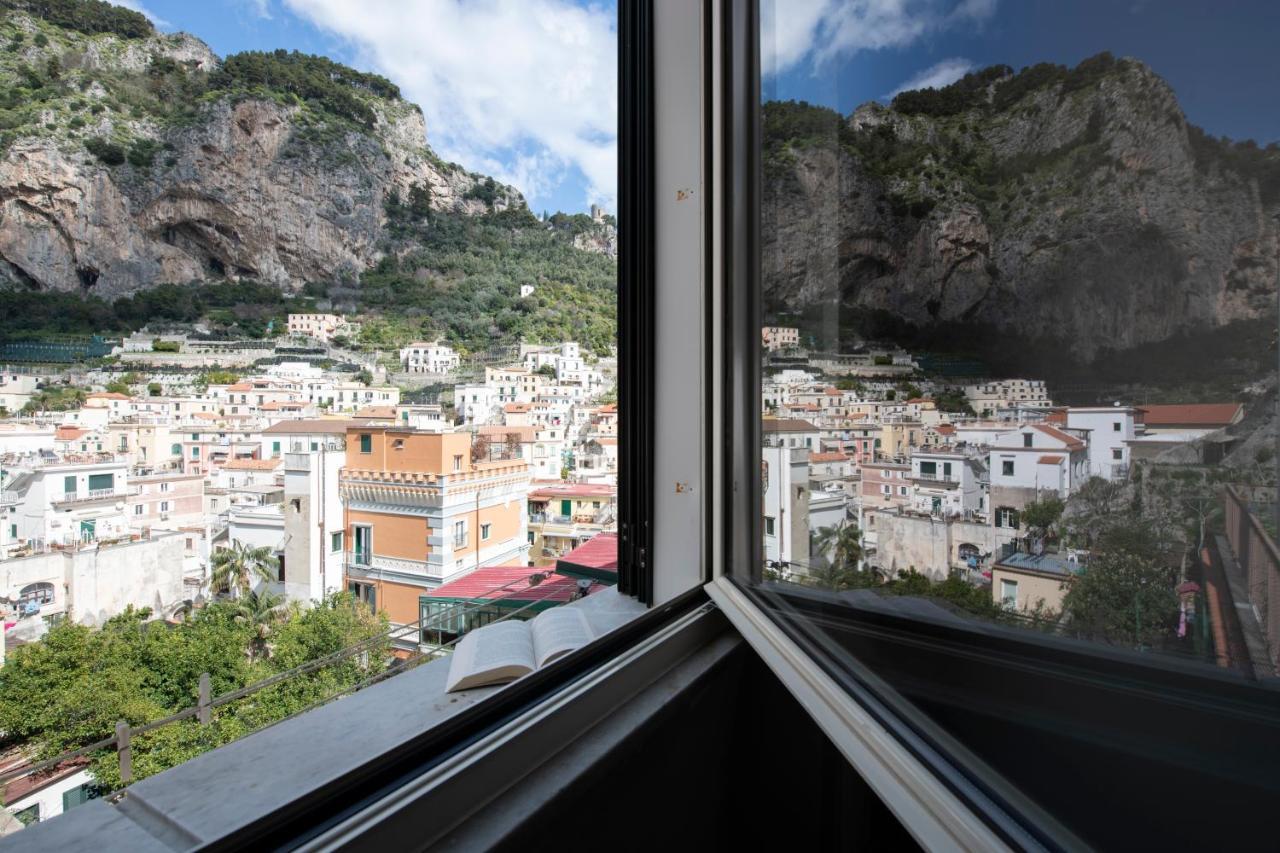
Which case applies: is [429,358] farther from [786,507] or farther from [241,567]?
[786,507]

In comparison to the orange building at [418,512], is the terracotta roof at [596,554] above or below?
below

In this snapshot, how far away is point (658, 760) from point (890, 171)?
103 centimetres

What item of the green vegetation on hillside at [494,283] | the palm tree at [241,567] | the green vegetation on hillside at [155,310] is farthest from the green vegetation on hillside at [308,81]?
the palm tree at [241,567]

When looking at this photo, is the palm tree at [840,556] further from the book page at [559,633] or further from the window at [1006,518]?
the book page at [559,633]

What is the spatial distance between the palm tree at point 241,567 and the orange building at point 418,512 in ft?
0.85

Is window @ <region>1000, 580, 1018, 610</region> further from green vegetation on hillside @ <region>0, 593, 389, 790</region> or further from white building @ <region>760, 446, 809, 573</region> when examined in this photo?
green vegetation on hillside @ <region>0, 593, 389, 790</region>

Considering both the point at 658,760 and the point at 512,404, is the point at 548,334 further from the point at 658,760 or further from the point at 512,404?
the point at 658,760

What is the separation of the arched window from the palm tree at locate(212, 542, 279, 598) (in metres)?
0.22

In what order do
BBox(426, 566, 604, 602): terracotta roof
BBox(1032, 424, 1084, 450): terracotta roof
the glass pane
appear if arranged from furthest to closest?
BBox(426, 566, 604, 602): terracotta roof < BBox(1032, 424, 1084, 450): terracotta roof < the glass pane

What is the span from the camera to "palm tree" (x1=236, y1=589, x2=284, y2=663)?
1023mm

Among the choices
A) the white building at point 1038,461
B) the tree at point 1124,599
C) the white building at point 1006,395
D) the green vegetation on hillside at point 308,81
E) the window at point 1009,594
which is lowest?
the window at point 1009,594

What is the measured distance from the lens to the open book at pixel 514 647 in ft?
3.77

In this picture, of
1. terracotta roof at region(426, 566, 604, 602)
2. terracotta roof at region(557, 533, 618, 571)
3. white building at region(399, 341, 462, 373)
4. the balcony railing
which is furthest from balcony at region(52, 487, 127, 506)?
terracotta roof at region(557, 533, 618, 571)

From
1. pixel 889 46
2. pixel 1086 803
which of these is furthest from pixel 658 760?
pixel 889 46
